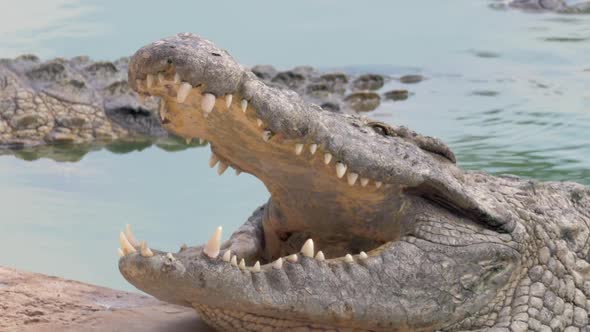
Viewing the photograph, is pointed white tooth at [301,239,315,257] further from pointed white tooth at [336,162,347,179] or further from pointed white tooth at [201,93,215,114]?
pointed white tooth at [201,93,215,114]

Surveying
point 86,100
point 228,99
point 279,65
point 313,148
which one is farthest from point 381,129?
point 279,65

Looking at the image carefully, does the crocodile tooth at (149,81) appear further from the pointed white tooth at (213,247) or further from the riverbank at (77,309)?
the riverbank at (77,309)

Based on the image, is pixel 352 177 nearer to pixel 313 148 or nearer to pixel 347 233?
pixel 313 148

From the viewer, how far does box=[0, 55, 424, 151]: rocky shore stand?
8.70 m

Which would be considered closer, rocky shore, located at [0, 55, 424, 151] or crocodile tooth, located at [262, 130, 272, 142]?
crocodile tooth, located at [262, 130, 272, 142]

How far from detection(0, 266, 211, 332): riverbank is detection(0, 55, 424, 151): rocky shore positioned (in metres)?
4.79

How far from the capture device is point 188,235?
5.79 m

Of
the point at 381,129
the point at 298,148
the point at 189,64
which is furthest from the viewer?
the point at 381,129

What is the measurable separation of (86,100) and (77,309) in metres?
5.99

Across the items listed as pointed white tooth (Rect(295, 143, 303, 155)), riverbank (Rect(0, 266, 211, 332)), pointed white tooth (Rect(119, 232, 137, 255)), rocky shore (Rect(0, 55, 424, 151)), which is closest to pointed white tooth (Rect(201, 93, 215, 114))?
pointed white tooth (Rect(295, 143, 303, 155))

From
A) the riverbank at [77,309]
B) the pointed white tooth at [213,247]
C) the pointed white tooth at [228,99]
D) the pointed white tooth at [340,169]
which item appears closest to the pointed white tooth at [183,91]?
the pointed white tooth at [228,99]

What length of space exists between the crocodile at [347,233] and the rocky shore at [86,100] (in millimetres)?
5442

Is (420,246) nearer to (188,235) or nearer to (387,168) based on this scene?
(387,168)

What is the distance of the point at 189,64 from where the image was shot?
8.58 feet
